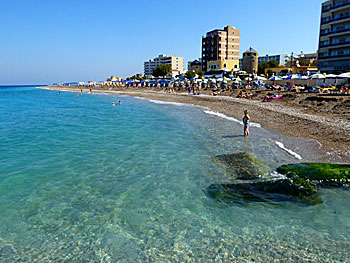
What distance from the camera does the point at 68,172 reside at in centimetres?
1005

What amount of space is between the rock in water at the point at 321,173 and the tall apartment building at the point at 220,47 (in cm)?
7461

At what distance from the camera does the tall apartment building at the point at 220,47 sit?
3280 inches

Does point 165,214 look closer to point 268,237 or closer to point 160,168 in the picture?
point 268,237

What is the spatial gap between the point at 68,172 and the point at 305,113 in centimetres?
1974

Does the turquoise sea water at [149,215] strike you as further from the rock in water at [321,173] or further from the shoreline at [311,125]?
the shoreline at [311,125]

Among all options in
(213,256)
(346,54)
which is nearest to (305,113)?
(213,256)

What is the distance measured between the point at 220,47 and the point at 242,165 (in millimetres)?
81047

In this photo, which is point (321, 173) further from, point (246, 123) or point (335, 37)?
point (335, 37)

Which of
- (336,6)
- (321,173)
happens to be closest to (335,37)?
(336,6)

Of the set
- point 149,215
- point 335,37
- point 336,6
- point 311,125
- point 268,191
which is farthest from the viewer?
point 335,37

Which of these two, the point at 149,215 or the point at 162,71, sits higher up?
the point at 162,71

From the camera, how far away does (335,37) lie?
169 feet

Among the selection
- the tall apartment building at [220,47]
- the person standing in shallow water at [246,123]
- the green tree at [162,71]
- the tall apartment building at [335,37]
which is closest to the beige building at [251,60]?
the tall apartment building at [220,47]

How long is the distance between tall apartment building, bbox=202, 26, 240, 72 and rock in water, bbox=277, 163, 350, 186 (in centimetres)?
7461
